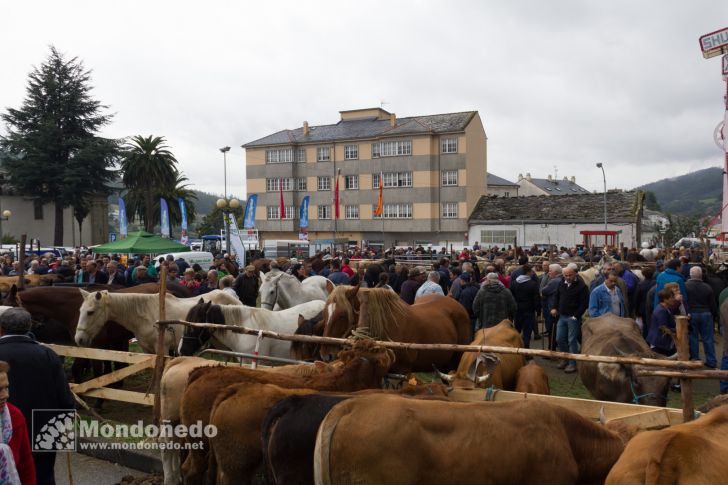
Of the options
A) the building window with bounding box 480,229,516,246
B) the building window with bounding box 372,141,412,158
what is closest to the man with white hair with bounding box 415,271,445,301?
the building window with bounding box 480,229,516,246

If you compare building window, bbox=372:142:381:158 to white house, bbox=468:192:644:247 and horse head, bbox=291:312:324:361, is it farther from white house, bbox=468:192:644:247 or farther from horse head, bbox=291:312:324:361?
horse head, bbox=291:312:324:361

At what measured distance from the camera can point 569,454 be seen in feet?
12.1

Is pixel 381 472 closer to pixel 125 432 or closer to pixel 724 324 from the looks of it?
pixel 125 432

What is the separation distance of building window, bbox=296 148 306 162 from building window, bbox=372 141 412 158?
7413 mm

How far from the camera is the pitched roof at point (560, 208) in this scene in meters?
42.7

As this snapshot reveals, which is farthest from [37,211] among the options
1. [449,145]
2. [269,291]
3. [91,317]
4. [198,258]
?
[91,317]

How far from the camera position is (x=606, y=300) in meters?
10.2

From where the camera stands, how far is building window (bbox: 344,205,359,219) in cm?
5612

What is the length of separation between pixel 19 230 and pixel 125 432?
59.7 meters

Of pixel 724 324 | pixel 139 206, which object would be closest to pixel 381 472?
pixel 724 324

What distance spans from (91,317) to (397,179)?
46.8 m

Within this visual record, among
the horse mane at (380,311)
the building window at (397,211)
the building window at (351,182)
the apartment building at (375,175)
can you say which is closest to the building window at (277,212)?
the apartment building at (375,175)

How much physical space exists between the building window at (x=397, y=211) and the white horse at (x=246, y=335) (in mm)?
45306

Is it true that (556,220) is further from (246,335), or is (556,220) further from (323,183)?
(246,335)
